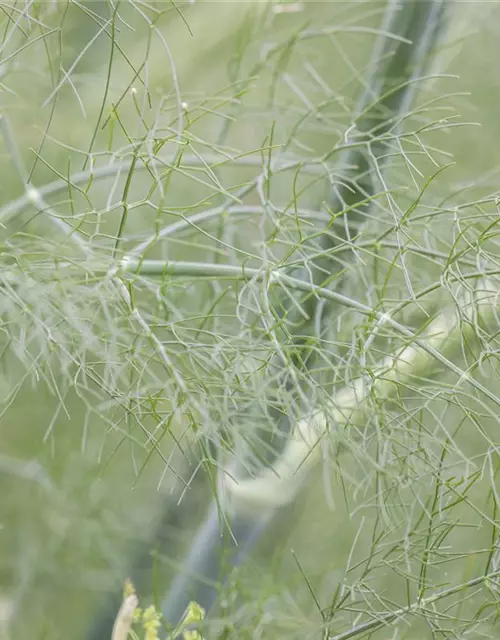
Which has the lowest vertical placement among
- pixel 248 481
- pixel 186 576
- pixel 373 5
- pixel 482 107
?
pixel 186 576

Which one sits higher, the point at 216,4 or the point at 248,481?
the point at 216,4

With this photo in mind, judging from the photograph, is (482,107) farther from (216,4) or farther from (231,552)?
(231,552)

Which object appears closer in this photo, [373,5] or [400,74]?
[400,74]

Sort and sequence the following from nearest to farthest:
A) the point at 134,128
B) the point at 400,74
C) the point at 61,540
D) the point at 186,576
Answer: the point at 400,74
the point at 186,576
the point at 61,540
the point at 134,128

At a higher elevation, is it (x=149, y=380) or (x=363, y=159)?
(x=363, y=159)

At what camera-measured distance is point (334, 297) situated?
539 millimetres

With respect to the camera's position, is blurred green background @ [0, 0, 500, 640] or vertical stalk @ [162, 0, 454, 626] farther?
blurred green background @ [0, 0, 500, 640]

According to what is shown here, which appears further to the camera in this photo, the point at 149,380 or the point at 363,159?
the point at 149,380

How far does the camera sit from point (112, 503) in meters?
1.20

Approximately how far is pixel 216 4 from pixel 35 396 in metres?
0.75

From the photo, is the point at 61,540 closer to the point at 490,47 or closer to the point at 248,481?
the point at 248,481

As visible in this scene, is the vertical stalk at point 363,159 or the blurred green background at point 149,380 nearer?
the vertical stalk at point 363,159

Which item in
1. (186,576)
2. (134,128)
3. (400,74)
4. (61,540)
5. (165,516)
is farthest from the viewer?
(134,128)

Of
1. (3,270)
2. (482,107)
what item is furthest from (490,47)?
(3,270)
